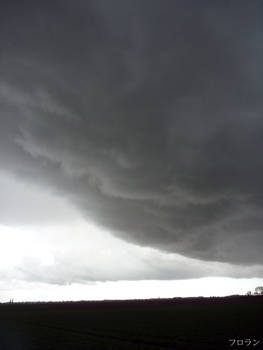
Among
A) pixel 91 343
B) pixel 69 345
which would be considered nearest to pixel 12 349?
pixel 69 345

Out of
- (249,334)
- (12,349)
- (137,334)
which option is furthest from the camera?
(137,334)

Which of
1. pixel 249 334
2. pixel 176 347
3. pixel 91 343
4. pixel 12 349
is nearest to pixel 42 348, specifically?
pixel 12 349

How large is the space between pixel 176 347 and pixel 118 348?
5.82m

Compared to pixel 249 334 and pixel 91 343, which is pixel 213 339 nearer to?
pixel 249 334

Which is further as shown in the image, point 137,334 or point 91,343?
point 137,334

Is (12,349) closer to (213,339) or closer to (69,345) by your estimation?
(69,345)

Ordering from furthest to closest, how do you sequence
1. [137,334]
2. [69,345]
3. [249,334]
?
[137,334], [249,334], [69,345]

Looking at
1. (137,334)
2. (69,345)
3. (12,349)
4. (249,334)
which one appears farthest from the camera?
(137,334)

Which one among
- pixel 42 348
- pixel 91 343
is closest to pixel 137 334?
pixel 91 343

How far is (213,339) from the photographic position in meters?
41.1

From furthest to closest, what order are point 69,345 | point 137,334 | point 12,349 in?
1. point 137,334
2. point 69,345
3. point 12,349

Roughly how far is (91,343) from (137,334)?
1024cm

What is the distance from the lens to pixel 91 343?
41812 mm

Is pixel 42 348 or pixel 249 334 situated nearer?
pixel 42 348
